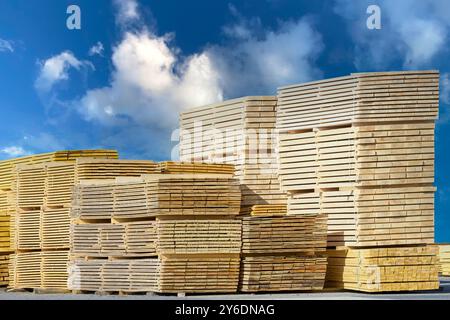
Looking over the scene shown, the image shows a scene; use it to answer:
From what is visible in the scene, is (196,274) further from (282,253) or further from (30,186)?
(30,186)

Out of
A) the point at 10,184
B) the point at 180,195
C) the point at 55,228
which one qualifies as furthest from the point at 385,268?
the point at 10,184

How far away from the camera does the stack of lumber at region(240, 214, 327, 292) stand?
1670 cm

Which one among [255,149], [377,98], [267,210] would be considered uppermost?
[377,98]

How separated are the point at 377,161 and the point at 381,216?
41.3 inches

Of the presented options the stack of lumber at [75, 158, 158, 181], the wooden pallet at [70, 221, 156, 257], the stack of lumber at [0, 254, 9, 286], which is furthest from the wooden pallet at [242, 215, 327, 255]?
the stack of lumber at [0, 254, 9, 286]

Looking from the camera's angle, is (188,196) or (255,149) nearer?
(188,196)

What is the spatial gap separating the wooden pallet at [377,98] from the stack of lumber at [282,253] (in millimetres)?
2057

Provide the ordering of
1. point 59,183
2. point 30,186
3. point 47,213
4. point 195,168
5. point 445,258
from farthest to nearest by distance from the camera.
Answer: point 445,258 → point 30,186 → point 47,213 → point 59,183 → point 195,168

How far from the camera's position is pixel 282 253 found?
56.0 ft

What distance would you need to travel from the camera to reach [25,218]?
19969 mm
